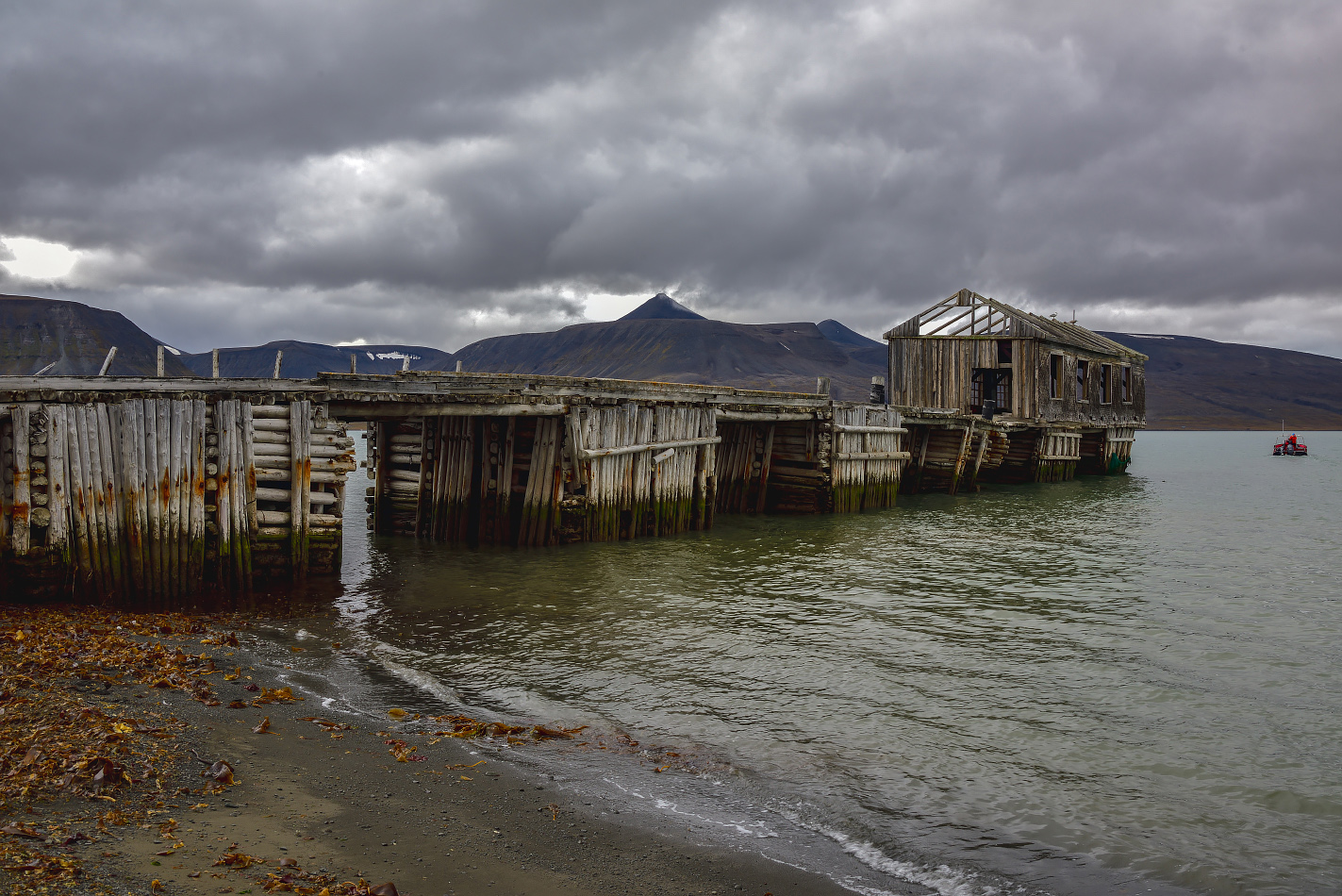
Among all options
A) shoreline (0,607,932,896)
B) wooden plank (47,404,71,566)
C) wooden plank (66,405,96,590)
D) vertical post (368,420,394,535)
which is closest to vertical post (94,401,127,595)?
wooden plank (66,405,96,590)

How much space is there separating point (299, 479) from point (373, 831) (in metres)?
9.71

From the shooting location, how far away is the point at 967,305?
1639 inches

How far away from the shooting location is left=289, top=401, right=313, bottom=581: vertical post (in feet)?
46.6

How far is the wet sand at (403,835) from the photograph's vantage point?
5.03 meters

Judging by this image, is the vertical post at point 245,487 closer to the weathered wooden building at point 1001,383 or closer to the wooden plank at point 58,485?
the wooden plank at point 58,485

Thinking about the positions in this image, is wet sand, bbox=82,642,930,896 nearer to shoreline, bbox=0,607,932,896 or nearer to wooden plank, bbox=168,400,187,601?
shoreline, bbox=0,607,932,896

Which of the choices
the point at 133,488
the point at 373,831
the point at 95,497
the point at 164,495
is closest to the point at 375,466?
the point at 164,495

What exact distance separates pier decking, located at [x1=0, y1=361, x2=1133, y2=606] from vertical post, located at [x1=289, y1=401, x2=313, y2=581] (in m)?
0.03

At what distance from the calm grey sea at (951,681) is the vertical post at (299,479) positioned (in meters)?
1.25

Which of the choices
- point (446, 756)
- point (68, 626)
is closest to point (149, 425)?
point (68, 626)

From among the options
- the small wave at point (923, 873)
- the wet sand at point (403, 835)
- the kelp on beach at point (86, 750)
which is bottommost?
the small wave at point (923, 873)

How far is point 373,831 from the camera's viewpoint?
18.9ft

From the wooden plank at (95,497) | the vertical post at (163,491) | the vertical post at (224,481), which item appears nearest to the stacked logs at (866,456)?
the vertical post at (224,481)

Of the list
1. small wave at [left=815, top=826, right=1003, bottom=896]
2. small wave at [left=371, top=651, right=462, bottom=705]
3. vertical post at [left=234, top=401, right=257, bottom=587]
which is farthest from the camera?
vertical post at [left=234, top=401, right=257, bottom=587]
